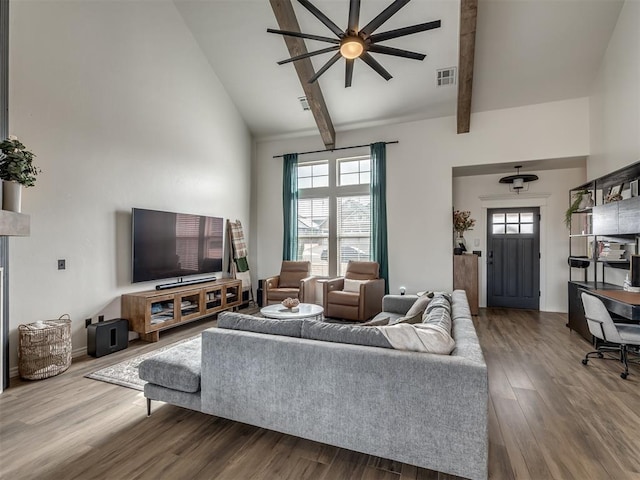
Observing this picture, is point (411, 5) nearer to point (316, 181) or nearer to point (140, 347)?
point (316, 181)

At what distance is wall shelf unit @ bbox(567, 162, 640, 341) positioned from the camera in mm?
3225

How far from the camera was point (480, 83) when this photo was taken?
4.72 meters

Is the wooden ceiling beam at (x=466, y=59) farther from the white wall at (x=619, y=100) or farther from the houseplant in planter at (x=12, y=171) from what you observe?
the houseplant in planter at (x=12, y=171)

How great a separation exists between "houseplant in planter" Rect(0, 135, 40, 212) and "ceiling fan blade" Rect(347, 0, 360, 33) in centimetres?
297

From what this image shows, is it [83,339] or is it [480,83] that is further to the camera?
[480,83]

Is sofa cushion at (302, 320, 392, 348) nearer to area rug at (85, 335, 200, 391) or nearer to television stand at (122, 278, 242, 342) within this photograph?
area rug at (85, 335, 200, 391)

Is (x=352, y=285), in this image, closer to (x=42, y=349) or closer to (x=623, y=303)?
(x=623, y=303)

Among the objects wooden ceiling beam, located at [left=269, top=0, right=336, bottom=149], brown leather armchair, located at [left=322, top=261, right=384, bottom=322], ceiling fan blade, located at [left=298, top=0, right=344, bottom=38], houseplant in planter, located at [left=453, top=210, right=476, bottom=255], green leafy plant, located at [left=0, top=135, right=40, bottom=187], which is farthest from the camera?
houseplant in planter, located at [left=453, top=210, right=476, bottom=255]

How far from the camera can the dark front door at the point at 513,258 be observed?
5.59m

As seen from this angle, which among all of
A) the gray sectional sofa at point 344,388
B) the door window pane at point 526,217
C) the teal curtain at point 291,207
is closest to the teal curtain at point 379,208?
the teal curtain at point 291,207

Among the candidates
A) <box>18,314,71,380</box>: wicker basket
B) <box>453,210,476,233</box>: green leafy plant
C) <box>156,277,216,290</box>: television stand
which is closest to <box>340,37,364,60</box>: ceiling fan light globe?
<box>453,210,476,233</box>: green leafy plant

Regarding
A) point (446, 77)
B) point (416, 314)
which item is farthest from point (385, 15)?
point (416, 314)

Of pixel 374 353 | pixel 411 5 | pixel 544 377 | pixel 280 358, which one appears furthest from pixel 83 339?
pixel 411 5

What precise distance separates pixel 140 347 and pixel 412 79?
5.39 meters
